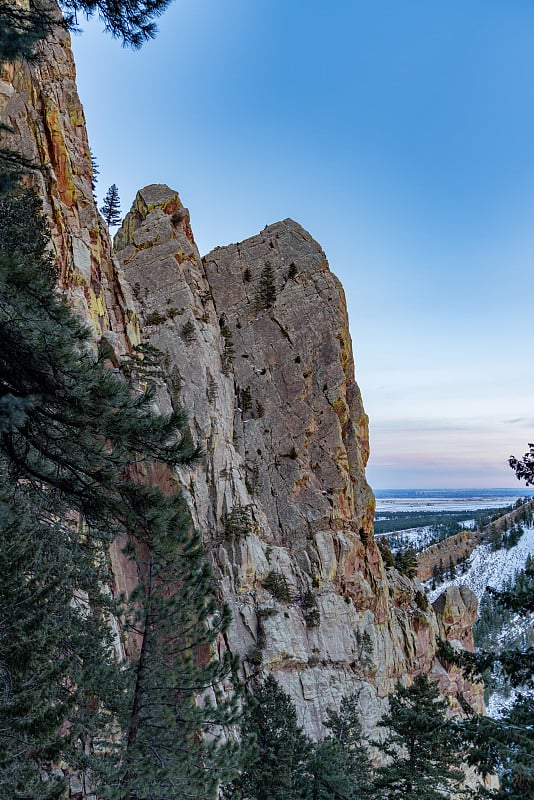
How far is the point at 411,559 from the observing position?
40719 millimetres

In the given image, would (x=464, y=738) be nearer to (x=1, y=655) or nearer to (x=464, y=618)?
(x=1, y=655)

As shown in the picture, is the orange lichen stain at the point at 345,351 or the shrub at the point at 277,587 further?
the orange lichen stain at the point at 345,351

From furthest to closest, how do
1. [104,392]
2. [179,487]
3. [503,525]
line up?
[503,525]
[179,487]
[104,392]

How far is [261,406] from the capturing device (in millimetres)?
31797

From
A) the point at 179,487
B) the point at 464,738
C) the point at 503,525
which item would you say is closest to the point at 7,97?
the point at 179,487

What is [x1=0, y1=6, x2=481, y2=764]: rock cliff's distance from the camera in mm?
22906

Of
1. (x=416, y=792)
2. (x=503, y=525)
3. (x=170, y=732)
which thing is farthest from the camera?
(x=503, y=525)

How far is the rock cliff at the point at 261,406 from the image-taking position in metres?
22.9

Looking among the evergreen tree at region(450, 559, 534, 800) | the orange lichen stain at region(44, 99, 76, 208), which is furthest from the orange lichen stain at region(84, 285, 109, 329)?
the evergreen tree at region(450, 559, 534, 800)

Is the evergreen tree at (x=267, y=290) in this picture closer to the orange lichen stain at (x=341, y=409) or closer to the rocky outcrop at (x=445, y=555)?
the orange lichen stain at (x=341, y=409)

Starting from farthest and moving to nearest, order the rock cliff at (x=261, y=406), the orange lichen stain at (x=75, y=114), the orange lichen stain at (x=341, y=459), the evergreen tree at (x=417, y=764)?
the orange lichen stain at (x=341, y=459)
the orange lichen stain at (x=75, y=114)
the rock cliff at (x=261, y=406)
the evergreen tree at (x=417, y=764)

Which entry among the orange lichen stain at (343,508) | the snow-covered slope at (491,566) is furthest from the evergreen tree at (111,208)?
the snow-covered slope at (491,566)

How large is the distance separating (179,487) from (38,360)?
1939 cm

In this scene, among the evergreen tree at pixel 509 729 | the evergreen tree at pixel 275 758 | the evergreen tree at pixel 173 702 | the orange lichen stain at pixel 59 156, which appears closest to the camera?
the evergreen tree at pixel 509 729
